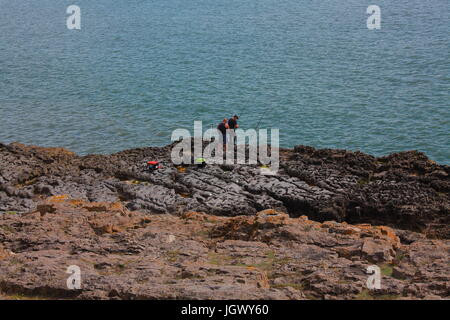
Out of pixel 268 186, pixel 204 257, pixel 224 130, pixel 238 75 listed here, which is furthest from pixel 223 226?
pixel 238 75

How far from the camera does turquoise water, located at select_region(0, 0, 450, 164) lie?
40844 millimetres

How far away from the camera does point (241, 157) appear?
28844mm

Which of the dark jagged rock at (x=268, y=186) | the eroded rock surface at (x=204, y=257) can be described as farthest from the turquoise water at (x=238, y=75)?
the eroded rock surface at (x=204, y=257)

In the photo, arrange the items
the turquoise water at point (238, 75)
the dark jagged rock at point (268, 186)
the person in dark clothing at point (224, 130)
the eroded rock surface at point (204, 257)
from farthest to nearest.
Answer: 1. the turquoise water at point (238, 75)
2. the person in dark clothing at point (224, 130)
3. the dark jagged rock at point (268, 186)
4. the eroded rock surface at point (204, 257)

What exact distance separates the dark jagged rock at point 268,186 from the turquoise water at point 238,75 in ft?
28.6

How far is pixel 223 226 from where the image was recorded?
2116cm

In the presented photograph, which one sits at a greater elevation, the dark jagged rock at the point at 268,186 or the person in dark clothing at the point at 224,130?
the person in dark clothing at the point at 224,130

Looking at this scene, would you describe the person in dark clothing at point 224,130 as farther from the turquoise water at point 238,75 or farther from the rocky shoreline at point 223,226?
the turquoise water at point 238,75

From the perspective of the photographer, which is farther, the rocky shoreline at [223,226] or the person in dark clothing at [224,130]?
the person in dark clothing at [224,130]

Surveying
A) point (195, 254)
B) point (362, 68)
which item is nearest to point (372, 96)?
point (362, 68)

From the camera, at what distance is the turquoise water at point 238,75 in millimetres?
40844

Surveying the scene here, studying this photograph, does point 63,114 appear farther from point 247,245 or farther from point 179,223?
point 247,245

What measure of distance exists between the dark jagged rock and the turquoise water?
873 centimetres

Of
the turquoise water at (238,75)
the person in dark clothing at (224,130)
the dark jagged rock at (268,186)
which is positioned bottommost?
the dark jagged rock at (268,186)
